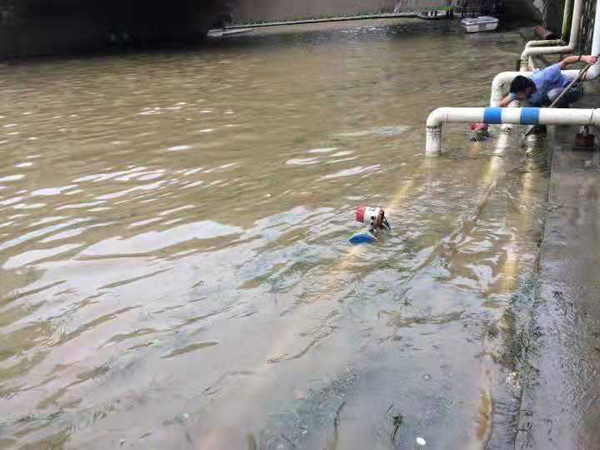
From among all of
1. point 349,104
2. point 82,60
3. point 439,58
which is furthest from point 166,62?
point 349,104

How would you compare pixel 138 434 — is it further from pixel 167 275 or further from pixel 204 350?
pixel 167 275

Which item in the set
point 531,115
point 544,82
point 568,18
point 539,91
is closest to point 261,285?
point 531,115

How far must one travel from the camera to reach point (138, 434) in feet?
10.5

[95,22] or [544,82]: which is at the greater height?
[95,22]

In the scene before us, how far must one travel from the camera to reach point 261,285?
4695mm

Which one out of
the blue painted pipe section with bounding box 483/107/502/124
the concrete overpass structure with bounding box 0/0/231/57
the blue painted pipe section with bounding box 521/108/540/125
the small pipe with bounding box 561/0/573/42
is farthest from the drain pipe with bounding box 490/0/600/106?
the concrete overpass structure with bounding box 0/0/231/57

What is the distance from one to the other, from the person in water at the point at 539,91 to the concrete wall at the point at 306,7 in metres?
31.6

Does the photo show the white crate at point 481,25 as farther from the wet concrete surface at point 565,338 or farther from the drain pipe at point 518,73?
the wet concrete surface at point 565,338

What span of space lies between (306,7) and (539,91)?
33092 mm

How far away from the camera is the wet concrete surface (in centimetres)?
279

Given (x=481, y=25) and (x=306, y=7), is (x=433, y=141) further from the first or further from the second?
(x=306, y=7)

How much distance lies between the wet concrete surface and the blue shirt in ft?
9.73

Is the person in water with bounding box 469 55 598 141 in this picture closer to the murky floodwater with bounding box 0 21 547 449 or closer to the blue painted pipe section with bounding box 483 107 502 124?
the murky floodwater with bounding box 0 21 547 449

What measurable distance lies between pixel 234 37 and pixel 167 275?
3094 centimetres
